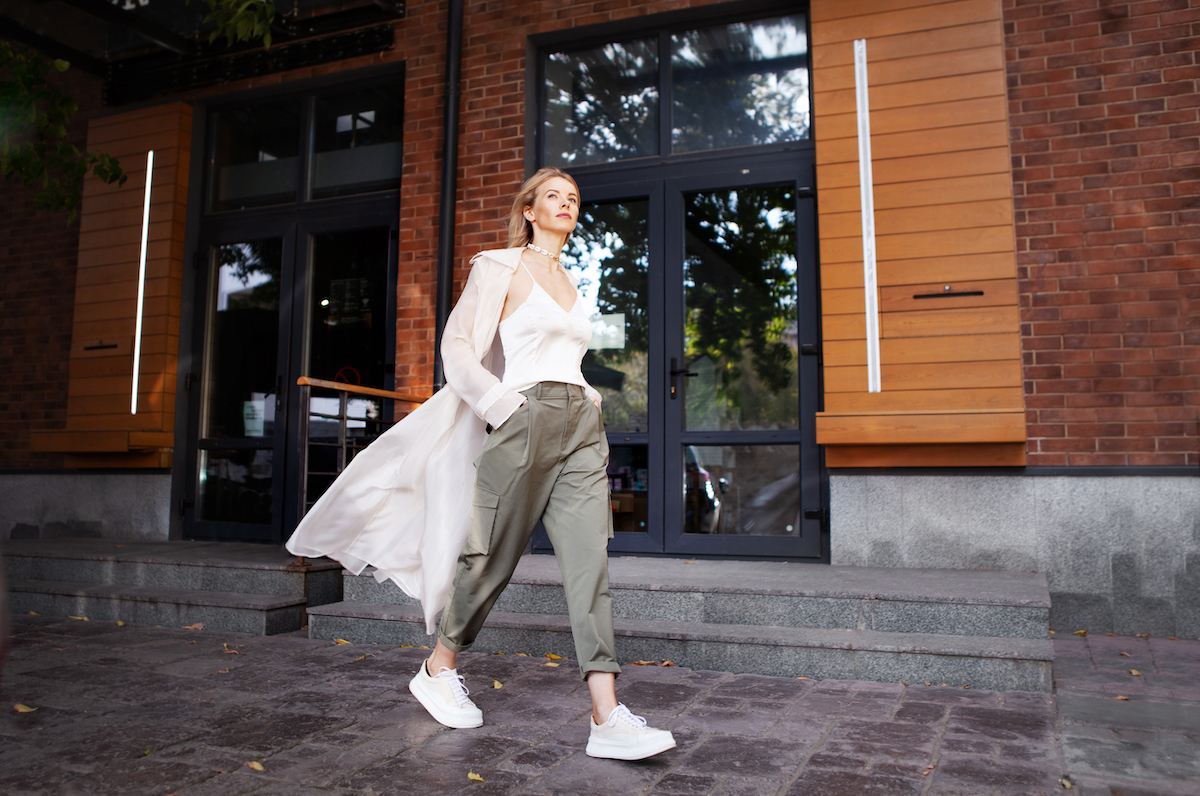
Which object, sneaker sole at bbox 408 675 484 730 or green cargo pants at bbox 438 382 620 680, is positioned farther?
sneaker sole at bbox 408 675 484 730

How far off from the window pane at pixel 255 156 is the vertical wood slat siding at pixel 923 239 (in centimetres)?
404

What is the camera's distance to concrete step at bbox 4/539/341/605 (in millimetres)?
4637

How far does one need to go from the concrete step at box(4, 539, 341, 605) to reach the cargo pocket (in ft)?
7.46

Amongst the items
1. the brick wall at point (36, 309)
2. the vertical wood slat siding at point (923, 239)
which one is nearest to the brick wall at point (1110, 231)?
the vertical wood slat siding at point (923, 239)

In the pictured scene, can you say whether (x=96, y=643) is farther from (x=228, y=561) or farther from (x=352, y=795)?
(x=352, y=795)

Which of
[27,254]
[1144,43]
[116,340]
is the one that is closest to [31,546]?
[116,340]

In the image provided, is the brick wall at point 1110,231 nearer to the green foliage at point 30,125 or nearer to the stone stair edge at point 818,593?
the stone stair edge at point 818,593

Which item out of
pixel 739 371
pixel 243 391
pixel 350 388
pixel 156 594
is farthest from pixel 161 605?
pixel 739 371

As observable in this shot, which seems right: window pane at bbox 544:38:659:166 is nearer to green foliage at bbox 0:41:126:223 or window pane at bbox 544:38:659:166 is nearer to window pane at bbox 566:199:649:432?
window pane at bbox 566:199:649:432

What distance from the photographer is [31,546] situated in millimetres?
5637

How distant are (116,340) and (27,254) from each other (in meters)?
1.40

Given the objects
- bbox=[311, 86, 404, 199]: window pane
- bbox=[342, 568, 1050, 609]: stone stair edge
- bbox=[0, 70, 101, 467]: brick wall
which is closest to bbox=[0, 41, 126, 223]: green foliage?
bbox=[311, 86, 404, 199]: window pane

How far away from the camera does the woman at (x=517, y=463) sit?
8.37 feet

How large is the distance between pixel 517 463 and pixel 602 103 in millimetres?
3914
